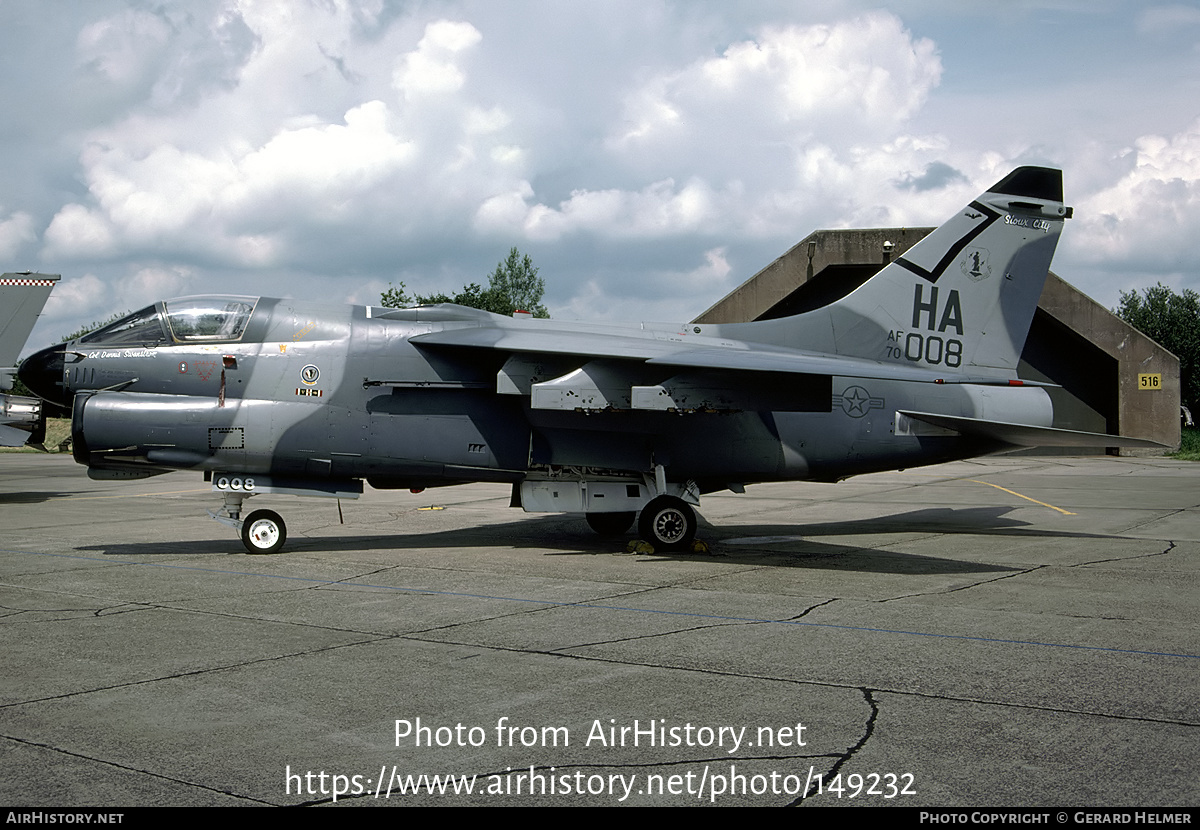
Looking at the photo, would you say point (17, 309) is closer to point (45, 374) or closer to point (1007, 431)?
point (45, 374)

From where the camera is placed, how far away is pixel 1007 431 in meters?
12.9

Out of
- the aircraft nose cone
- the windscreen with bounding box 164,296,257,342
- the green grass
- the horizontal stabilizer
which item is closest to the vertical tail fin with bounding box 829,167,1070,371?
the horizontal stabilizer

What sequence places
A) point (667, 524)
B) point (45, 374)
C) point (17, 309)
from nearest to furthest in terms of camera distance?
point (45, 374)
point (667, 524)
point (17, 309)

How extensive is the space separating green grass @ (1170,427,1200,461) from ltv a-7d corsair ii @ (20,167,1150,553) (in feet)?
87.6

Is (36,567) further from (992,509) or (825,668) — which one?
(992,509)

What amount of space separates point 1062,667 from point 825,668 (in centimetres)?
160

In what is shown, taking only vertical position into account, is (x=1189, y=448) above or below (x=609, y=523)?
above

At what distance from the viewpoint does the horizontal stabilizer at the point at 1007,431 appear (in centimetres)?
1232

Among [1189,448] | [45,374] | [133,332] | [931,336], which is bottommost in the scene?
[1189,448]

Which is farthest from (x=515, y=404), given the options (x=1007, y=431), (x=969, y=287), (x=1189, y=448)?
(x=1189, y=448)

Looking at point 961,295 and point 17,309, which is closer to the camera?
point 961,295

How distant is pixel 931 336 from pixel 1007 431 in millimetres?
2154

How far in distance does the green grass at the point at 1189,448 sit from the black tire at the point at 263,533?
1346 inches

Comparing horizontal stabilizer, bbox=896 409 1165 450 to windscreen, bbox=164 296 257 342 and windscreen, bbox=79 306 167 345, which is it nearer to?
windscreen, bbox=164 296 257 342
